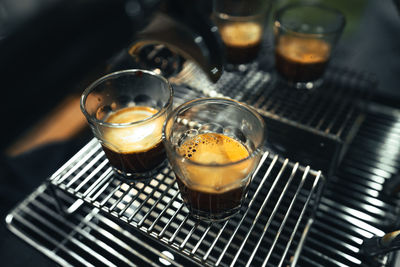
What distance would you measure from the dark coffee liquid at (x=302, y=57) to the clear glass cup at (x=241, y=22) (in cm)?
5

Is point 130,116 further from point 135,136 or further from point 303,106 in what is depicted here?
point 303,106

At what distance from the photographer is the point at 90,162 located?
1.91 ft

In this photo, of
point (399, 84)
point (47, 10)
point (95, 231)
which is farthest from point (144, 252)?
point (47, 10)

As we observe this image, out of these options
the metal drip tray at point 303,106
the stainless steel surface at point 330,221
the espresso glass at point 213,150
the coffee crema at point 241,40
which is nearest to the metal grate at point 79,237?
the stainless steel surface at point 330,221

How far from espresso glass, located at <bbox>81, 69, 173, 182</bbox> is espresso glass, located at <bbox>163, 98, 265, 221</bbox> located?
34 mm

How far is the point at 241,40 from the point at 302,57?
0.12m

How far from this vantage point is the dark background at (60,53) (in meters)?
0.80

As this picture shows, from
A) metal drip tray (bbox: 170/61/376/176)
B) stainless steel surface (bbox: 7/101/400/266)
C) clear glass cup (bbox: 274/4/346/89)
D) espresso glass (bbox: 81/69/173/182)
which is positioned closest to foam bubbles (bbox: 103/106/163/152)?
espresso glass (bbox: 81/69/173/182)

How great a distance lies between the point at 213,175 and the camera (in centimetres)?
44

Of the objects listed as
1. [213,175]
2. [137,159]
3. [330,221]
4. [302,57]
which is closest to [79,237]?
[137,159]

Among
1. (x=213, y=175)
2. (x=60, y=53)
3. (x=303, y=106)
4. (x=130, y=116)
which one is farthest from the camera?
(x=60, y=53)

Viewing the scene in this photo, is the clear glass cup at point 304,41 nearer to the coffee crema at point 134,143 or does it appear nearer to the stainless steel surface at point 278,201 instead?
the stainless steel surface at point 278,201

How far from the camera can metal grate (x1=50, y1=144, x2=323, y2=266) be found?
0.50 meters

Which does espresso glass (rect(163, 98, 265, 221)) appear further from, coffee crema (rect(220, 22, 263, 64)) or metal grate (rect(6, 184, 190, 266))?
coffee crema (rect(220, 22, 263, 64))
